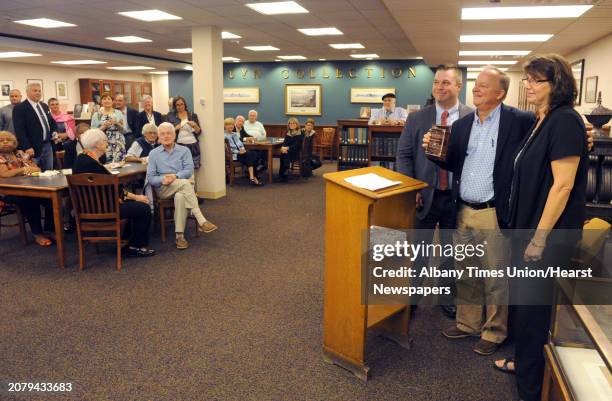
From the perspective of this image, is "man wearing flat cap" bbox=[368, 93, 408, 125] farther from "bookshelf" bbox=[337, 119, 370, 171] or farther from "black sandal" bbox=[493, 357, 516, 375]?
"black sandal" bbox=[493, 357, 516, 375]

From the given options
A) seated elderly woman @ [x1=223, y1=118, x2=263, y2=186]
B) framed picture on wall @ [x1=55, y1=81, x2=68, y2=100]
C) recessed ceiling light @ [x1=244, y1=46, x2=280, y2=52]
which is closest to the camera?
seated elderly woman @ [x1=223, y1=118, x2=263, y2=186]

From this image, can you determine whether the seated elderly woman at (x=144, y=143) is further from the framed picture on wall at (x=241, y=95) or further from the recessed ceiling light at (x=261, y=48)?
the framed picture on wall at (x=241, y=95)

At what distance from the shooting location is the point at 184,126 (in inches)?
287

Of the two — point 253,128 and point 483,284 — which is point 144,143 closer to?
point 253,128

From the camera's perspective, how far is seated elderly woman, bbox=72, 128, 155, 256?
4.47m

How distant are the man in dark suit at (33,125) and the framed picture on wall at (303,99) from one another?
960cm

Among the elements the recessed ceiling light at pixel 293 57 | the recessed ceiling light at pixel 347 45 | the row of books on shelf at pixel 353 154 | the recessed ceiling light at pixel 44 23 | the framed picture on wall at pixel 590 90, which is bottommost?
the row of books on shelf at pixel 353 154

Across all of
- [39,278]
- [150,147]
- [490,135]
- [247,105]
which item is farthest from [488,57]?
[39,278]

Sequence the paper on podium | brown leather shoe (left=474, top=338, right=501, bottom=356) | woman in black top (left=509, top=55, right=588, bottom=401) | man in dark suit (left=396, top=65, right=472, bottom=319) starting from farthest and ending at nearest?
man in dark suit (left=396, top=65, right=472, bottom=319) → brown leather shoe (left=474, top=338, right=501, bottom=356) → the paper on podium → woman in black top (left=509, top=55, right=588, bottom=401)

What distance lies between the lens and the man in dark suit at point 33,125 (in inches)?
239

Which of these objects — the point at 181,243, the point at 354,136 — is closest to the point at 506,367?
the point at 181,243

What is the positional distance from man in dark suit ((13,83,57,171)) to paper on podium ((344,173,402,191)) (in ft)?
17.1

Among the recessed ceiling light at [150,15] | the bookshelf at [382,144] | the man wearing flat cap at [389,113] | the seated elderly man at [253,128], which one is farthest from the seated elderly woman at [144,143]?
the seated elderly man at [253,128]

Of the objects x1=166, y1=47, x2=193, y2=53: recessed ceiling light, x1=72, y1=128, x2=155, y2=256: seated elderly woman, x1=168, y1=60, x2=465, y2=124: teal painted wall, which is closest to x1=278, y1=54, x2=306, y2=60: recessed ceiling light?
x1=168, y1=60, x2=465, y2=124: teal painted wall
